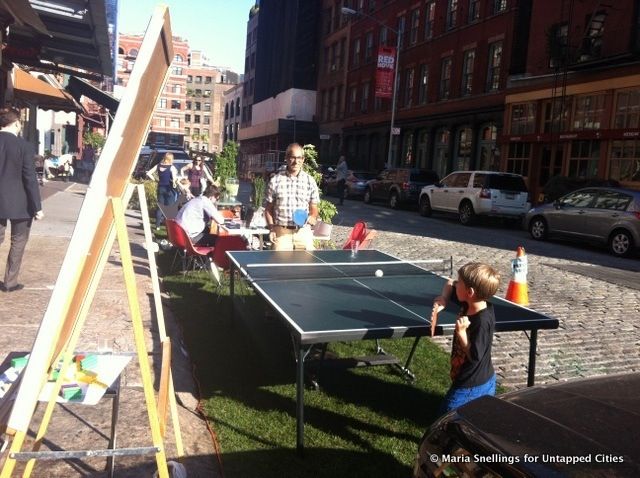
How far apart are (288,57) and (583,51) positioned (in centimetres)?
3558

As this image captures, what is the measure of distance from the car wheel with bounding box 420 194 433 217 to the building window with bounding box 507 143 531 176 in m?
6.08

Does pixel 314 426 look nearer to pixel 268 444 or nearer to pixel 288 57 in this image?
pixel 268 444

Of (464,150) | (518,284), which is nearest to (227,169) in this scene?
(518,284)

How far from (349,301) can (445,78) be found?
30234 millimetres

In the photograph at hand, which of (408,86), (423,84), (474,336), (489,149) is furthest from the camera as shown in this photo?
(408,86)

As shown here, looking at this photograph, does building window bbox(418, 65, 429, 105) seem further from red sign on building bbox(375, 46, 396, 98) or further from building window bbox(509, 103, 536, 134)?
building window bbox(509, 103, 536, 134)

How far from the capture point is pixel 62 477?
3.23 meters

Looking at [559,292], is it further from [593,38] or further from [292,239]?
[593,38]

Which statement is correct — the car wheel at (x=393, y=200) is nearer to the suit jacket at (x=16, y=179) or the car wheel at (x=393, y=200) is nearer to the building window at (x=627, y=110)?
the building window at (x=627, y=110)

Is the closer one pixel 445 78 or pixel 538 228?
pixel 538 228

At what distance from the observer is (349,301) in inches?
164

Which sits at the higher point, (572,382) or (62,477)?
(572,382)

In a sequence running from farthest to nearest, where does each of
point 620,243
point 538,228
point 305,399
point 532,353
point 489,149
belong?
point 489,149, point 538,228, point 620,243, point 305,399, point 532,353

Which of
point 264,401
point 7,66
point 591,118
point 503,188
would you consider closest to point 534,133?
point 591,118
